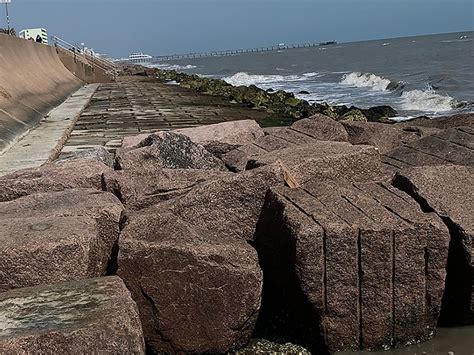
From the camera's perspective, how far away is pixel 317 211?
134 inches

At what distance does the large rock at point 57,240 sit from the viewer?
9.80 ft

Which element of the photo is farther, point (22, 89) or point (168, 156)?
point (22, 89)

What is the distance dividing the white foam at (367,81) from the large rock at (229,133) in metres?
22.3

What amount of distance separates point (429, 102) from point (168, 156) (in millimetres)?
16185

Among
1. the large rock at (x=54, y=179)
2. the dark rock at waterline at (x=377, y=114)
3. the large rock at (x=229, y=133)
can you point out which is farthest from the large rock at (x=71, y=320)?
the dark rock at waterline at (x=377, y=114)

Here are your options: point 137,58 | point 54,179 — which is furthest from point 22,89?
point 137,58

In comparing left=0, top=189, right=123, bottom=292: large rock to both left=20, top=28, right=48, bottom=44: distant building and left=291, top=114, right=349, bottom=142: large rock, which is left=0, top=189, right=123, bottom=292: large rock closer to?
left=291, top=114, right=349, bottom=142: large rock

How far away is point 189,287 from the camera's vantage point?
3.18m

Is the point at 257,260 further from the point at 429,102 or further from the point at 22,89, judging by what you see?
the point at 429,102

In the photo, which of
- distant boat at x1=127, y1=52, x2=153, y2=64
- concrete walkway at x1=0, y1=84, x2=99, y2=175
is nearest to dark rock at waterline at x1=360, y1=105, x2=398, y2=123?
concrete walkway at x1=0, y1=84, x2=99, y2=175

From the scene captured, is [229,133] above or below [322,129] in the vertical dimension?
below

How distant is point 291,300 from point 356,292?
41 centimetres

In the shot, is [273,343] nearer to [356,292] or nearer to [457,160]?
[356,292]

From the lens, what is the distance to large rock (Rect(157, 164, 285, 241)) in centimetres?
374
